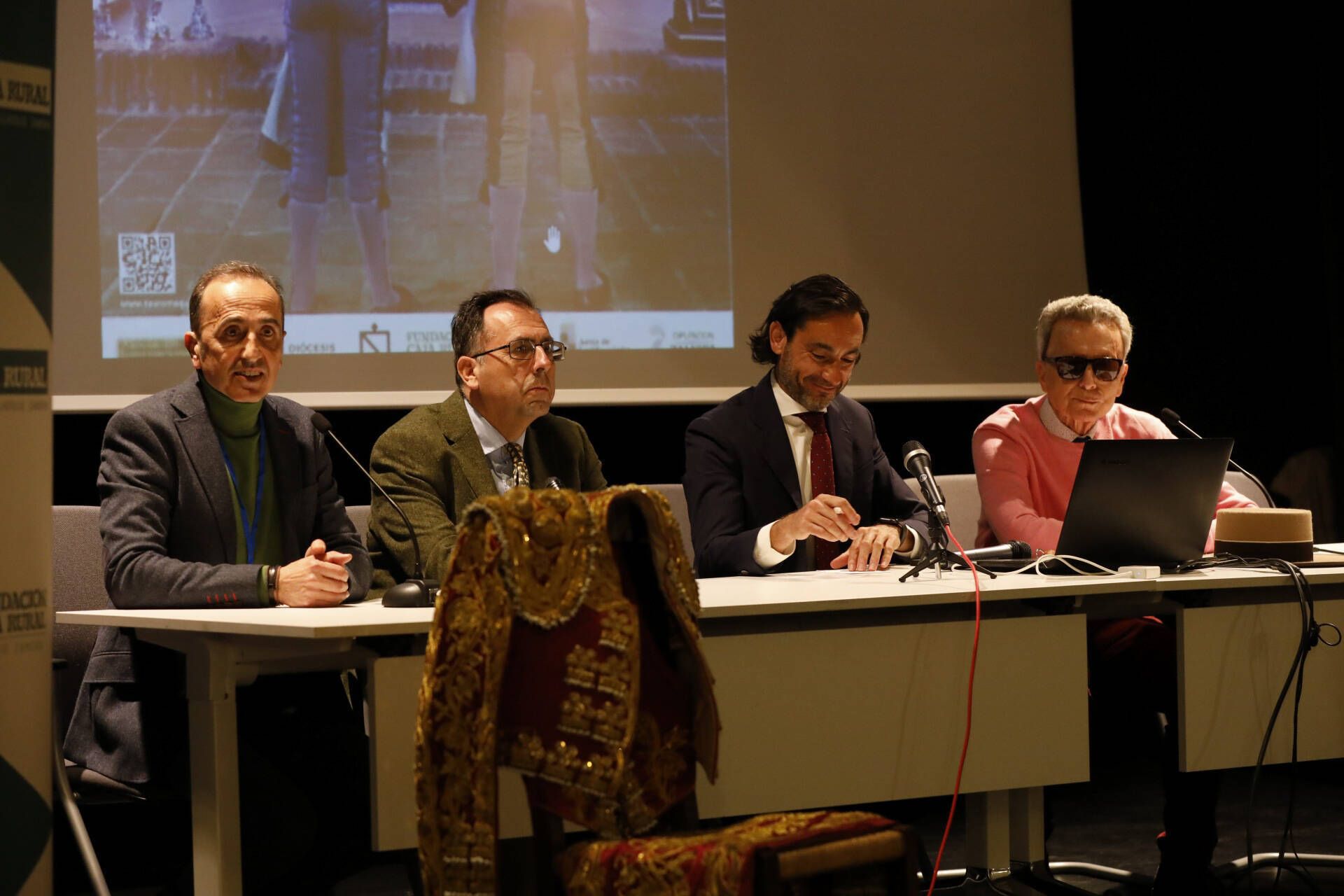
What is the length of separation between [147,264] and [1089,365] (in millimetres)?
2708

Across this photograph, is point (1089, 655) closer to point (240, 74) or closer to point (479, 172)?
point (479, 172)

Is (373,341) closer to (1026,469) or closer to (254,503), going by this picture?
(254,503)

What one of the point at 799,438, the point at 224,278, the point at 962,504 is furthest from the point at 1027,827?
the point at 224,278

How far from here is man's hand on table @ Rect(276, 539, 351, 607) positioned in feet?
7.84

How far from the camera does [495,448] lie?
10.2 ft

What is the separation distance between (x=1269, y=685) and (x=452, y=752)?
176 centimetres

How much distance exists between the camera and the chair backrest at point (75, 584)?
2926 millimetres

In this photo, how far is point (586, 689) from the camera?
5.85 feet

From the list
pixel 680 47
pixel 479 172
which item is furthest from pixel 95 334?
pixel 680 47

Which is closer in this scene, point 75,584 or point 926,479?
point 926,479

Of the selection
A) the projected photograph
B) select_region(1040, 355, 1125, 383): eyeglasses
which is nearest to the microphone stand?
select_region(1040, 355, 1125, 383): eyeglasses

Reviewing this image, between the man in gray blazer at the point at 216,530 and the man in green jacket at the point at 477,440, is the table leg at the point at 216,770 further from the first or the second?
the man in green jacket at the point at 477,440

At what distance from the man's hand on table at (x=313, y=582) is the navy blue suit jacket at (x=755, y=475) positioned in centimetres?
96

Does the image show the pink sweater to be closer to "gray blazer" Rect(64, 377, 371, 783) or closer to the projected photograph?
the projected photograph
